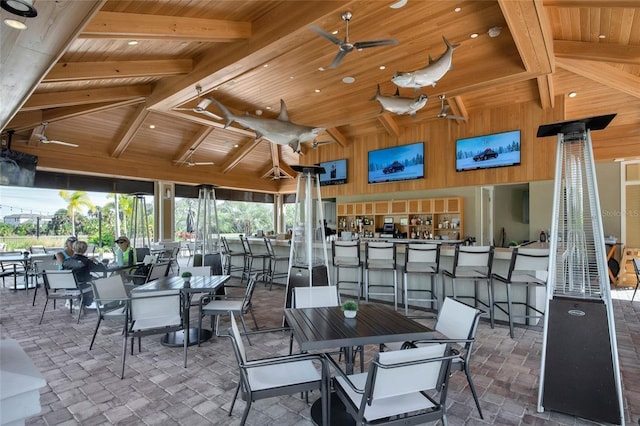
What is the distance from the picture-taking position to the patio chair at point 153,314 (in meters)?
3.31

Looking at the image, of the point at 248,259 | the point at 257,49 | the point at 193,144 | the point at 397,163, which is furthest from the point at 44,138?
the point at 397,163

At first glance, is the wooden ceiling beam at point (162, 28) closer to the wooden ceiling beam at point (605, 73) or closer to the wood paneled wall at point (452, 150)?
the wooden ceiling beam at point (605, 73)

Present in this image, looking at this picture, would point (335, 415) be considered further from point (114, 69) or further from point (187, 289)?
point (114, 69)

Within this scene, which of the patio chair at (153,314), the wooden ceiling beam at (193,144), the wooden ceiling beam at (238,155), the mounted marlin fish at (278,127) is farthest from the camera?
the wooden ceiling beam at (238,155)

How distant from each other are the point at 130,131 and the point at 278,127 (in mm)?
5120

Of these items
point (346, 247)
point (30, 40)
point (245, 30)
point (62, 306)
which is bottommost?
point (62, 306)

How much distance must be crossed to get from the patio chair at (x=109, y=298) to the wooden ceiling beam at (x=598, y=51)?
272 inches

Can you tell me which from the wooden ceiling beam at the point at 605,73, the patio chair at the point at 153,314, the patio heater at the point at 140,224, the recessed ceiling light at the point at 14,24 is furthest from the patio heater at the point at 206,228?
the wooden ceiling beam at the point at 605,73

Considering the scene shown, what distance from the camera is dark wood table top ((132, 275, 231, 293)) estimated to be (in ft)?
12.0

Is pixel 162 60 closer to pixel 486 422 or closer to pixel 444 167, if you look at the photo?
pixel 486 422

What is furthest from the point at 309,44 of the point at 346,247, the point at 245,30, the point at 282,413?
the point at 282,413

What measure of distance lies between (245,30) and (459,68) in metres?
3.81

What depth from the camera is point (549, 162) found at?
700cm

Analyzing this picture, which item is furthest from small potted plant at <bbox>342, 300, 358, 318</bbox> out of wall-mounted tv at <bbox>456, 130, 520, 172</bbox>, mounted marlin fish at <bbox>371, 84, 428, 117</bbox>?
wall-mounted tv at <bbox>456, 130, 520, 172</bbox>
